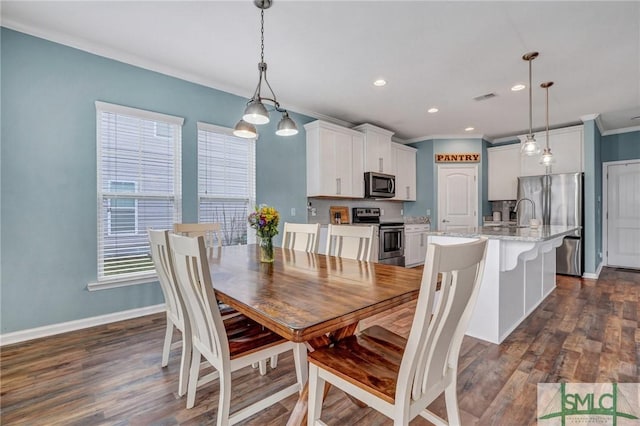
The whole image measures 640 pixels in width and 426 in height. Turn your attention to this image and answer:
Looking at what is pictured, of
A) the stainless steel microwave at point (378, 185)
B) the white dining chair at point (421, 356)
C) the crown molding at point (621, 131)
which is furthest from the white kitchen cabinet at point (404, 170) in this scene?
the white dining chair at point (421, 356)

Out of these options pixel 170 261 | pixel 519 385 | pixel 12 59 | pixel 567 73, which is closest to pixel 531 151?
pixel 567 73

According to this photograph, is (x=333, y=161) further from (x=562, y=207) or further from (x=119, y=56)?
(x=562, y=207)

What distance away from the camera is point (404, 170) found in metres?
5.95

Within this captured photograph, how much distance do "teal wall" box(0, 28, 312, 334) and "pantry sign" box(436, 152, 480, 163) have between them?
5.06 m

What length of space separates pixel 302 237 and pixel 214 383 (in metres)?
1.27

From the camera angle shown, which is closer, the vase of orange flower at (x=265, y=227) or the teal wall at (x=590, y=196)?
the vase of orange flower at (x=265, y=227)

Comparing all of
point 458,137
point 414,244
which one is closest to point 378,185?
point 414,244

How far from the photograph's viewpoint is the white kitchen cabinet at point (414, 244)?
18.0ft

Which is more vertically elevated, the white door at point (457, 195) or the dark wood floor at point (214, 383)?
the white door at point (457, 195)

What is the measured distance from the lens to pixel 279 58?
2.93m

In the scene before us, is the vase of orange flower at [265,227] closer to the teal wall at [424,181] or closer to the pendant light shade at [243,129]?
the pendant light shade at [243,129]

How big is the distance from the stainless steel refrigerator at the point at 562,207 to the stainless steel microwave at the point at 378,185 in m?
2.30

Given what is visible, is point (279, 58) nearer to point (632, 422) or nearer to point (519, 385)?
point (519, 385)

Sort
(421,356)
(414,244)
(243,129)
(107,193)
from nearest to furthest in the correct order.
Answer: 1. (421,356)
2. (243,129)
3. (107,193)
4. (414,244)
